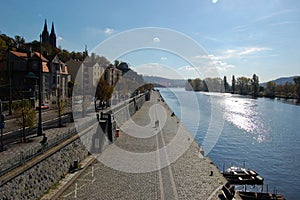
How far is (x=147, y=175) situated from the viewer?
55.1 ft

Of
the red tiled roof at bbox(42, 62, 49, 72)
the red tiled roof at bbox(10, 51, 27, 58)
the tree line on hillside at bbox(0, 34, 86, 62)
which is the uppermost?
the tree line on hillside at bbox(0, 34, 86, 62)

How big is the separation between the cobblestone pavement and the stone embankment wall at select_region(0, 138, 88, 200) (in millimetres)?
1095

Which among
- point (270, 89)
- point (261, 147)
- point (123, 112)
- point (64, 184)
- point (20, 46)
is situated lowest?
point (261, 147)

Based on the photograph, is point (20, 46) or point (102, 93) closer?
point (102, 93)

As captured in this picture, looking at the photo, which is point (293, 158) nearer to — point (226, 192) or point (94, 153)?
point (226, 192)

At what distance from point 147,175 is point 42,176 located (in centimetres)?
702

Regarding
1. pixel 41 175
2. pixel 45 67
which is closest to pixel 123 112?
pixel 45 67

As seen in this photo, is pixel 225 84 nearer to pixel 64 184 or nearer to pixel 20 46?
A: pixel 20 46

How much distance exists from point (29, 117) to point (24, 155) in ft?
21.8

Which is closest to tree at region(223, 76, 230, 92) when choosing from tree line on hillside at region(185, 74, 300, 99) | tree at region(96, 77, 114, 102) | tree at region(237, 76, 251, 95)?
tree line on hillside at region(185, 74, 300, 99)

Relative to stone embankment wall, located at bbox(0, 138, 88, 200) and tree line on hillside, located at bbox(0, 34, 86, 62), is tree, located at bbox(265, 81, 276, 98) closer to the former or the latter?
tree line on hillside, located at bbox(0, 34, 86, 62)

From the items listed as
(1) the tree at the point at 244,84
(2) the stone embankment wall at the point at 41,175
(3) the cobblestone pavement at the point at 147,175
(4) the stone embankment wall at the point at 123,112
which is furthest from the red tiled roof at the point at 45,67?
(1) the tree at the point at 244,84

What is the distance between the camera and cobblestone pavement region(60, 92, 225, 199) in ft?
45.2

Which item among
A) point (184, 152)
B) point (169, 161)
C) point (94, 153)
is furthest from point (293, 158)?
point (94, 153)
